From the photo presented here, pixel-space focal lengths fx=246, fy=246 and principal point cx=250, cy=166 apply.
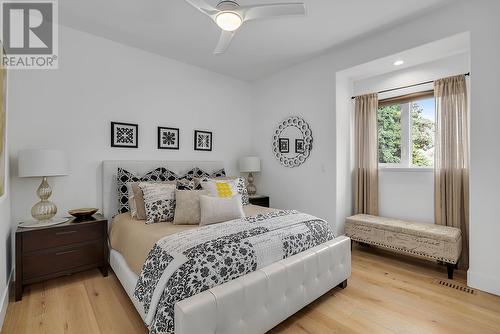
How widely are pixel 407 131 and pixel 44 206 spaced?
4260 mm

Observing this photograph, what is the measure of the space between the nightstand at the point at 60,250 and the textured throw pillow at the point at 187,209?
846mm

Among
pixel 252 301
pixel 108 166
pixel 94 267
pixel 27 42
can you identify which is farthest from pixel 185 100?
pixel 252 301

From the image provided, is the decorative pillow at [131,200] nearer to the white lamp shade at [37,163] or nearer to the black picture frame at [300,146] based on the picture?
the white lamp shade at [37,163]

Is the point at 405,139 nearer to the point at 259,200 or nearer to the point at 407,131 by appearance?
the point at 407,131

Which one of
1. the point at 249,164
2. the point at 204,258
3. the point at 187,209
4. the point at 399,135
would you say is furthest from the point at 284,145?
the point at 204,258

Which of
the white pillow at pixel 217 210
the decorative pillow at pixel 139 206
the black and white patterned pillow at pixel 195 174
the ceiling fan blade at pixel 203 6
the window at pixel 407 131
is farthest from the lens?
the black and white patterned pillow at pixel 195 174

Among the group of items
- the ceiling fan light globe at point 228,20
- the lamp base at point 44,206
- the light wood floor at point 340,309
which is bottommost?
the light wood floor at point 340,309

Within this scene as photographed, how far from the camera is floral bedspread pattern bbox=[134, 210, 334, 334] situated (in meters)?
1.40

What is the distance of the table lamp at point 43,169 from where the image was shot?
220 centimetres

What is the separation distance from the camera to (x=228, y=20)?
193 cm

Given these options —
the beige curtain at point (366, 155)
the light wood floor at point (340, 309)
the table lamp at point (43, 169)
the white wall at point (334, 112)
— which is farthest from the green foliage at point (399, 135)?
the table lamp at point (43, 169)

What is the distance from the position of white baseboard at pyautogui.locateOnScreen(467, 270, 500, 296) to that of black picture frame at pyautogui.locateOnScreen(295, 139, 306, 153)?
7.50ft

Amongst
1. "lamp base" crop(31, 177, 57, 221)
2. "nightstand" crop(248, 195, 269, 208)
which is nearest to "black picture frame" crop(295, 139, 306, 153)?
"nightstand" crop(248, 195, 269, 208)

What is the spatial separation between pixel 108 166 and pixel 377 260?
343cm
